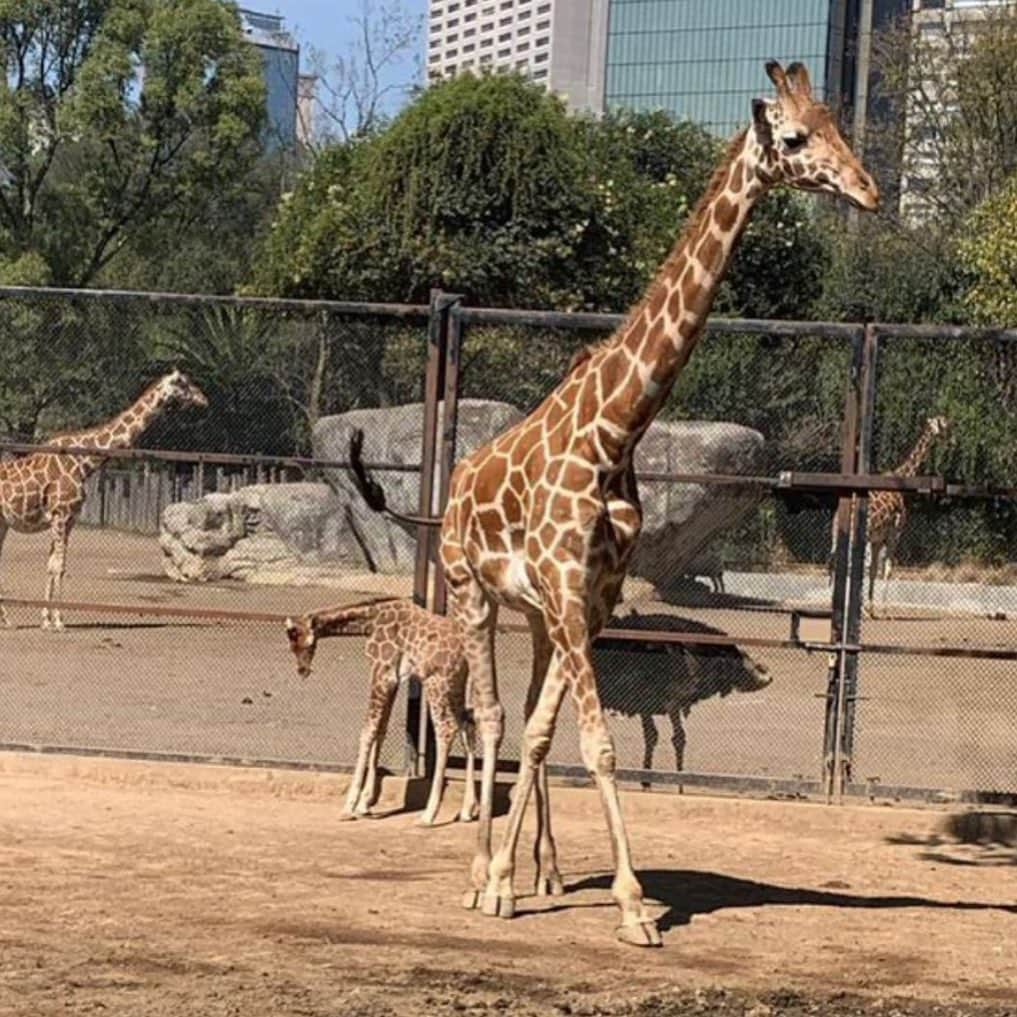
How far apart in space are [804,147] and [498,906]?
3110 millimetres

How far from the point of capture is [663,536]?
14508 millimetres

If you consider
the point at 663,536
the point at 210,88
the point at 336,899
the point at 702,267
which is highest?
the point at 210,88

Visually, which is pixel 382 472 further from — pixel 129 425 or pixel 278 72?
pixel 278 72

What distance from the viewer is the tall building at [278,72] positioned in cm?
5649

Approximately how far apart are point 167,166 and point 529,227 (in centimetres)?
1549

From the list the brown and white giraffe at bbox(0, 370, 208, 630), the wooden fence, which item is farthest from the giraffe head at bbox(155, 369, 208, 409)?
the wooden fence

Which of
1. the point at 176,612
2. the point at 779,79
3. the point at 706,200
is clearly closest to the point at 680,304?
the point at 706,200

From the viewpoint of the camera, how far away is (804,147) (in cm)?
768

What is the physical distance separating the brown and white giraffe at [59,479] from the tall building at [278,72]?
26520mm

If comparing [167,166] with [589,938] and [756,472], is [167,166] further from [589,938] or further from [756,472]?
[589,938]

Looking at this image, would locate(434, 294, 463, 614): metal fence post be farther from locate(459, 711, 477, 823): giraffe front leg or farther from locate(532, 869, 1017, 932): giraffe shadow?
locate(532, 869, 1017, 932): giraffe shadow

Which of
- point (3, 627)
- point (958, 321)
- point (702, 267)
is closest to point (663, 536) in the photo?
point (3, 627)

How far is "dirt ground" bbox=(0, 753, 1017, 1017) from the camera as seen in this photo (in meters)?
6.52

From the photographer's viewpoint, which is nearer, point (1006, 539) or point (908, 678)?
point (1006, 539)
